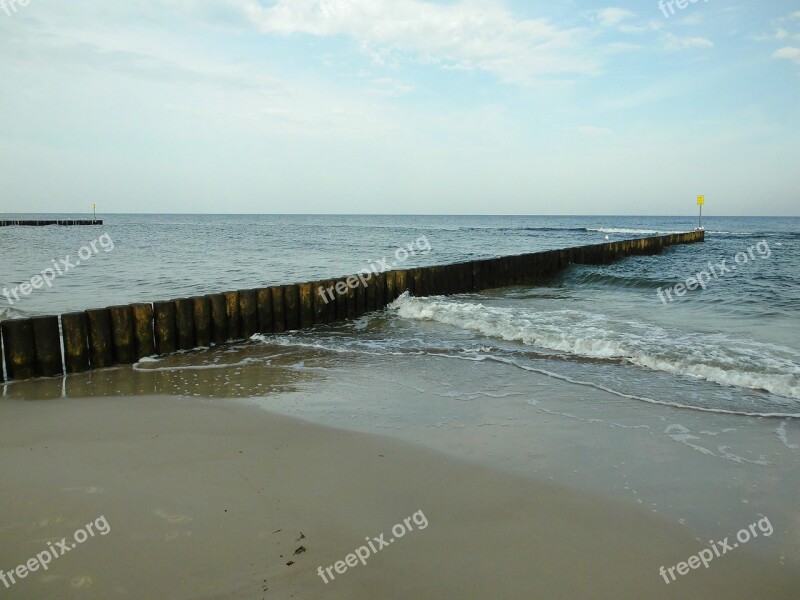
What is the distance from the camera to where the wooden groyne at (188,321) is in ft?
25.3

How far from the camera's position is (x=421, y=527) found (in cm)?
380

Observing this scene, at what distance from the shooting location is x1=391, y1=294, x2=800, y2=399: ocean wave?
7767mm

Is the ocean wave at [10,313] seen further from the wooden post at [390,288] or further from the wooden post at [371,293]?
the wooden post at [390,288]

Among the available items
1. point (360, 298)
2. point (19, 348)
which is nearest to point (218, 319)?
point (19, 348)

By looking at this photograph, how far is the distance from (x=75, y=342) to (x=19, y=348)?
678 mm

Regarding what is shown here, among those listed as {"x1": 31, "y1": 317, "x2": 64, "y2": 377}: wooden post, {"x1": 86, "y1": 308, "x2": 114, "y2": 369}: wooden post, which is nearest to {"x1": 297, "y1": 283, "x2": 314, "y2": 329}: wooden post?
{"x1": 86, "y1": 308, "x2": 114, "y2": 369}: wooden post

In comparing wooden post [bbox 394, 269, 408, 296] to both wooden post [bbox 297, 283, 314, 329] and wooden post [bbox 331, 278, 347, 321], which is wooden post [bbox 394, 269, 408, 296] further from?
wooden post [bbox 297, 283, 314, 329]

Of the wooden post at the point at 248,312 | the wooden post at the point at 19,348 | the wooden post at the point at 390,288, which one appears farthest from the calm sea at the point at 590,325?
the wooden post at the point at 19,348

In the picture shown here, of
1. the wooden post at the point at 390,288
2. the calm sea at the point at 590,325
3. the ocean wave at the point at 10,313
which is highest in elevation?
the wooden post at the point at 390,288

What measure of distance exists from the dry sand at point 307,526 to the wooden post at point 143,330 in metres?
3.36

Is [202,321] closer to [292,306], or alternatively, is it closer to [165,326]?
[165,326]

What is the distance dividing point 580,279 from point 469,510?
18035mm

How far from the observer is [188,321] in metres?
9.46

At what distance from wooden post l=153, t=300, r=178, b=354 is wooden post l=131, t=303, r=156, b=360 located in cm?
9
